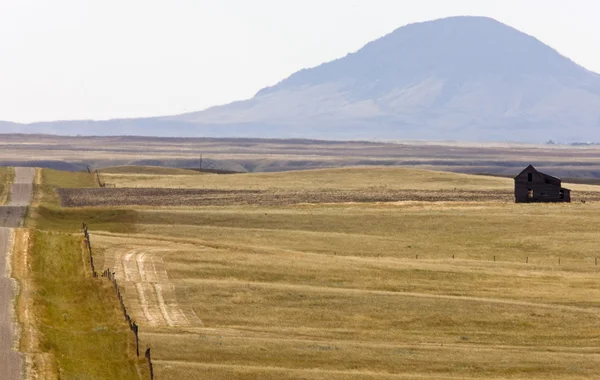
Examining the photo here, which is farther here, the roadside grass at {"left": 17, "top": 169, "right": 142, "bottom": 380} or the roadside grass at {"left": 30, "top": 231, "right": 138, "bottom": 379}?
the roadside grass at {"left": 30, "top": 231, "right": 138, "bottom": 379}

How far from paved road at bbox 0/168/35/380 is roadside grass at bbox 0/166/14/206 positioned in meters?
0.84

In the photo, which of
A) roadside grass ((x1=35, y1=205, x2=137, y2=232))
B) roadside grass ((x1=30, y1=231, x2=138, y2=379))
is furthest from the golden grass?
roadside grass ((x1=30, y1=231, x2=138, y2=379))

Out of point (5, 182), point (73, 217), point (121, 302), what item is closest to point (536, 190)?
point (73, 217)

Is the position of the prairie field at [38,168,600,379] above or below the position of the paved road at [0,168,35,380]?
below

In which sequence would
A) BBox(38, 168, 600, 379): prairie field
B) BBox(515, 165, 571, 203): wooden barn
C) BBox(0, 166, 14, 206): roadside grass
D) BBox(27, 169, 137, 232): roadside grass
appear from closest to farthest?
BBox(38, 168, 600, 379): prairie field
BBox(27, 169, 137, 232): roadside grass
BBox(0, 166, 14, 206): roadside grass
BBox(515, 165, 571, 203): wooden barn

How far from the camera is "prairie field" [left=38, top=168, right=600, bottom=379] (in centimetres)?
4656

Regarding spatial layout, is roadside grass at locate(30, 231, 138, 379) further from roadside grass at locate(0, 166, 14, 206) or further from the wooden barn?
the wooden barn

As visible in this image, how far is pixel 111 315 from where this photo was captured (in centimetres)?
5144

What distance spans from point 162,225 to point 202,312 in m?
38.6

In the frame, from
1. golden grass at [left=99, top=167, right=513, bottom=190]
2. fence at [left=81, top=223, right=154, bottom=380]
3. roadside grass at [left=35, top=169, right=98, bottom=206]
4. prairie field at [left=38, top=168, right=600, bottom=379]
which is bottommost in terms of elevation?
prairie field at [left=38, top=168, right=600, bottom=379]

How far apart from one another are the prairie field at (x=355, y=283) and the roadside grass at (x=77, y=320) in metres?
1.34

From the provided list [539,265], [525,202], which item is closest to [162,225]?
[539,265]

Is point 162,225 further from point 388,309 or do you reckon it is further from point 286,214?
point 388,309

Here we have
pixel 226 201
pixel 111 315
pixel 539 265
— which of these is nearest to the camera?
pixel 111 315
